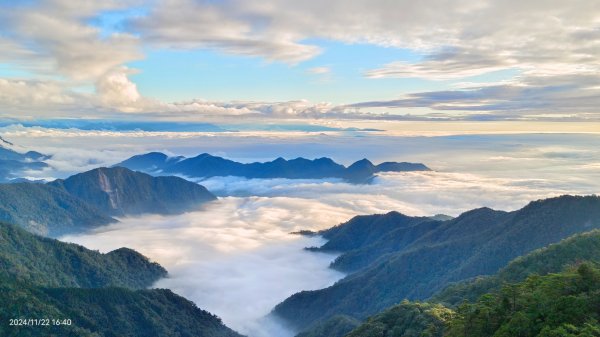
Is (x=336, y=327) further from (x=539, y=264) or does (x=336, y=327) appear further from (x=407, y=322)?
(x=539, y=264)

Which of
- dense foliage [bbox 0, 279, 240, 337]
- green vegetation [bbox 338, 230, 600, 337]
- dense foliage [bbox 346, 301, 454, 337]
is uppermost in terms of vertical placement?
green vegetation [bbox 338, 230, 600, 337]

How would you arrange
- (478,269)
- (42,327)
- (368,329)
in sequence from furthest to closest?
(478,269), (42,327), (368,329)

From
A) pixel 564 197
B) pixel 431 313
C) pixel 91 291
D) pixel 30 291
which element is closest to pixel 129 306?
pixel 91 291

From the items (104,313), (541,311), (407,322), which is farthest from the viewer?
(104,313)

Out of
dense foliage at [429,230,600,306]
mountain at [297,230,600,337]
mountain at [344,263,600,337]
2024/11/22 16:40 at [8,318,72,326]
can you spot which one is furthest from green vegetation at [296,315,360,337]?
mountain at [344,263,600,337]

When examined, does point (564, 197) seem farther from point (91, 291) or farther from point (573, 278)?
point (91, 291)

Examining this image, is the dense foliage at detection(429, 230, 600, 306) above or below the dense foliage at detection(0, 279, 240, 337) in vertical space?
above

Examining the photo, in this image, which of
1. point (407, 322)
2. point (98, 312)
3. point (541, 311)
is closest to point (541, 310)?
point (541, 311)

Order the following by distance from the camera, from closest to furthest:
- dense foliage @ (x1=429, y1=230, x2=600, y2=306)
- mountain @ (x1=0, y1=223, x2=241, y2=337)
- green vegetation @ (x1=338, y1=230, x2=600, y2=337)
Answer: green vegetation @ (x1=338, y1=230, x2=600, y2=337) → dense foliage @ (x1=429, y1=230, x2=600, y2=306) → mountain @ (x1=0, y1=223, x2=241, y2=337)

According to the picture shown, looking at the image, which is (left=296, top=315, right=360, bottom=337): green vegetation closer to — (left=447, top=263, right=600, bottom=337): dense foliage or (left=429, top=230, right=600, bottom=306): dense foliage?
(left=429, top=230, right=600, bottom=306): dense foliage

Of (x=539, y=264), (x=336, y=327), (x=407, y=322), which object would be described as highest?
(x=539, y=264)

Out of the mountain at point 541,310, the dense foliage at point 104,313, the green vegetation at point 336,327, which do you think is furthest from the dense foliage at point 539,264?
the dense foliage at point 104,313
